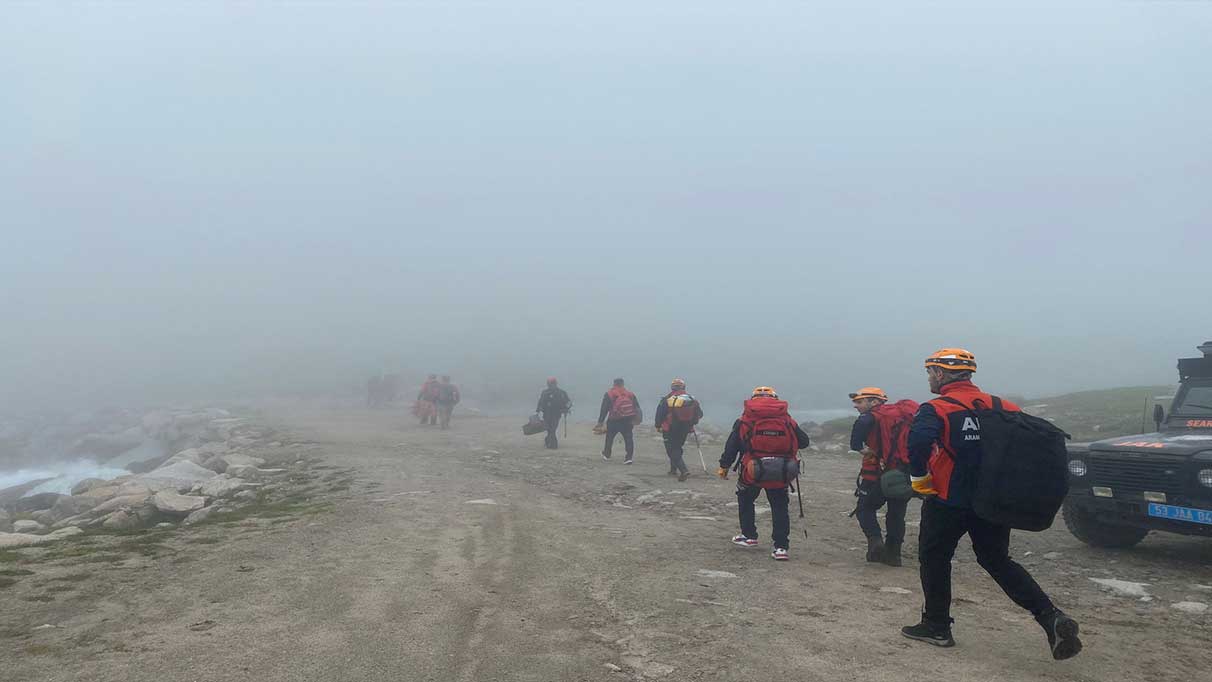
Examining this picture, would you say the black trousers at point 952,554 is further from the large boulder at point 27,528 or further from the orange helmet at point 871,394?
the large boulder at point 27,528

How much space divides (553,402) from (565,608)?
15637 millimetres

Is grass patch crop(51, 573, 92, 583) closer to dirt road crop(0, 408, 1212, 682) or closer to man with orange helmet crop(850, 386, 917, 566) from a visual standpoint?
dirt road crop(0, 408, 1212, 682)

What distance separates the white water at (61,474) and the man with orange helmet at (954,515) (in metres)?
25.4

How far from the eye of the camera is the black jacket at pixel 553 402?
21703 millimetres

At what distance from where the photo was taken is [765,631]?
5.61 meters

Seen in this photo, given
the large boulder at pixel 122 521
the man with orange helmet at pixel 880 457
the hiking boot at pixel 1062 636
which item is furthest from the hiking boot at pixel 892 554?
the large boulder at pixel 122 521

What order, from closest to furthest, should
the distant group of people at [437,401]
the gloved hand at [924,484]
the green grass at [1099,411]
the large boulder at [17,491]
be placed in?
the gloved hand at [924,484], the large boulder at [17,491], the green grass at [1099,411], the distant group of people at [437,401]

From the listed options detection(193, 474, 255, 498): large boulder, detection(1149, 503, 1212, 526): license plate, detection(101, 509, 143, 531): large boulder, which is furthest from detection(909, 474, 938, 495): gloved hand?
detection(193, 474, 255, 498): large boulder

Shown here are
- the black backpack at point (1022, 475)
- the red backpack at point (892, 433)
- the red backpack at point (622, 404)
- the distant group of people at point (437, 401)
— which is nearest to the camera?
the black backpack at point (1022, 475)

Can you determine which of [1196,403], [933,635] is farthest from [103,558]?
[1196,403]

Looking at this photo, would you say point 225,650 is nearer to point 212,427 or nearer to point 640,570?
point 640,570

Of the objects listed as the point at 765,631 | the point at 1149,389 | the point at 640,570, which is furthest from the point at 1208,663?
the point at 1149,389

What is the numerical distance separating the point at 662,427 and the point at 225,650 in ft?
36.5

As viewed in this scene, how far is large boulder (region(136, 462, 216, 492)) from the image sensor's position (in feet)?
47.7
